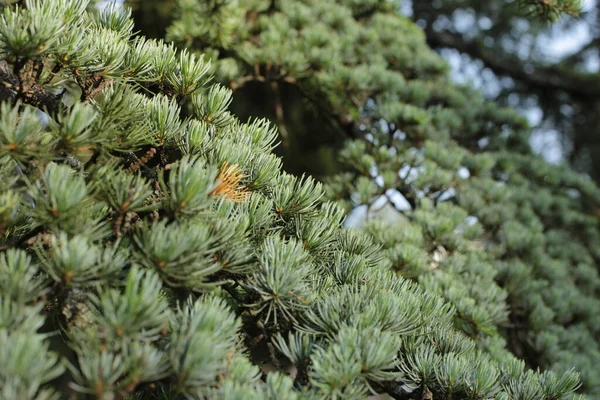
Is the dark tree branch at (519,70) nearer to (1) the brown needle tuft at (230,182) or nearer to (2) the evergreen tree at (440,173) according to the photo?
(2) the evergreen tree at (440,173)

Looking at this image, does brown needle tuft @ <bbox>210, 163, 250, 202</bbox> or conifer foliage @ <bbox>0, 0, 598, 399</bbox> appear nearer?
conifer foliage @ <bbox>0, 0, 598, 399</bbox>

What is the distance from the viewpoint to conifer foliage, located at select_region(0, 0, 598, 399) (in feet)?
1.62

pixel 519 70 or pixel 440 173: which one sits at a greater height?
pixel 519 70

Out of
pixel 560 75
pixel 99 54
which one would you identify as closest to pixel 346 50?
pixel 99 54

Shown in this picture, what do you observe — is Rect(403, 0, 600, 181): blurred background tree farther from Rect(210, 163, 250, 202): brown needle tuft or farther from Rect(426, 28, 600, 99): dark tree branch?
Rect(210, 163, 250, 202): brown needle tuft

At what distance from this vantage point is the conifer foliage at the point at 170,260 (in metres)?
0.49

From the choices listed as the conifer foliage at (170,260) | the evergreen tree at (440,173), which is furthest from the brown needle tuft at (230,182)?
the evergreen tree at (440,173)

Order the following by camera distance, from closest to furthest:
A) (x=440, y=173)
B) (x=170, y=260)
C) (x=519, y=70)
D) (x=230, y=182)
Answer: (x=170, y=260), (x=230, y=182), (x=440, y=173), (x=519, y=70)

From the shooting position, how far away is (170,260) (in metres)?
0.53

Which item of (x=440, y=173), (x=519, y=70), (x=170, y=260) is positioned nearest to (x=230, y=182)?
(x=170, y=260)

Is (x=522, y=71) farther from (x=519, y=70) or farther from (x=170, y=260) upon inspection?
(x=170, y=260)

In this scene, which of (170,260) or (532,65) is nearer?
(170,260)

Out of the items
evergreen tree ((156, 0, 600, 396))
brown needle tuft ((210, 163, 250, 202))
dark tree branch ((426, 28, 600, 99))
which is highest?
dark tree branch ((426, 28, 600, 99))

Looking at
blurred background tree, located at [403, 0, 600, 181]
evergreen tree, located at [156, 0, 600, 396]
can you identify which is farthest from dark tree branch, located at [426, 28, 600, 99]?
evergreen tree, located at [156, 0, 600, 396]
